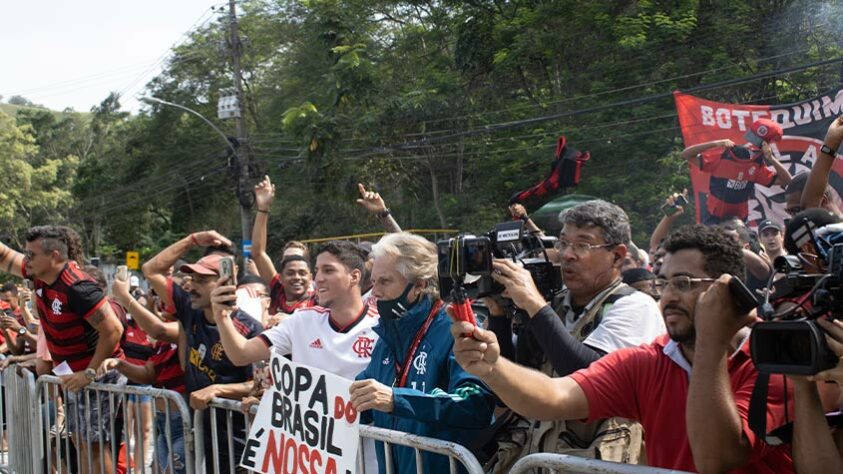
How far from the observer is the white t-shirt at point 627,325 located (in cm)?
346

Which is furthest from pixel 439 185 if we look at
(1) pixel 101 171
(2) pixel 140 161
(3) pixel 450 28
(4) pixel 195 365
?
(4) pixel 195 365

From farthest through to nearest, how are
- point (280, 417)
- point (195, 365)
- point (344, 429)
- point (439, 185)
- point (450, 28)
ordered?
A: point (439, 185), point (450, 28), point (195, 365), point (280, 417), point (344, 429)

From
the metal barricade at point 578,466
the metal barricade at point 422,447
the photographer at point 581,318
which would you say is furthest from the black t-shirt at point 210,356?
the metal barricade at point 578,466

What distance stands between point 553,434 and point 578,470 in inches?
23.6

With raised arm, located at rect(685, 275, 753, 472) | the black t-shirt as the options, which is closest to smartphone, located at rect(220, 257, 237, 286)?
the black t-shirt

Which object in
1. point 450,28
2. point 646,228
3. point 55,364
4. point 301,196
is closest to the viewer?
point 55,364

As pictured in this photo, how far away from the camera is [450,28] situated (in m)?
29.9

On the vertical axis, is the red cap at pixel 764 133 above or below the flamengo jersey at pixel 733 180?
above

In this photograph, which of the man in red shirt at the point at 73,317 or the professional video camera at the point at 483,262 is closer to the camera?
the professional video camera at the point at 483,262

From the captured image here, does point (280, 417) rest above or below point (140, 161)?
below

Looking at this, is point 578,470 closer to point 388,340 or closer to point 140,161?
point 388,340

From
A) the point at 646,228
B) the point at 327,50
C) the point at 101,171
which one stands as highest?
the point at 327,50

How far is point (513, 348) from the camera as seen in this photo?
391 centimetres

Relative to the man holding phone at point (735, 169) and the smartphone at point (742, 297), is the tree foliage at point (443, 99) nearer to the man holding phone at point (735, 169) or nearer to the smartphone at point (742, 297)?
the man holding phone at point (735, 169)
